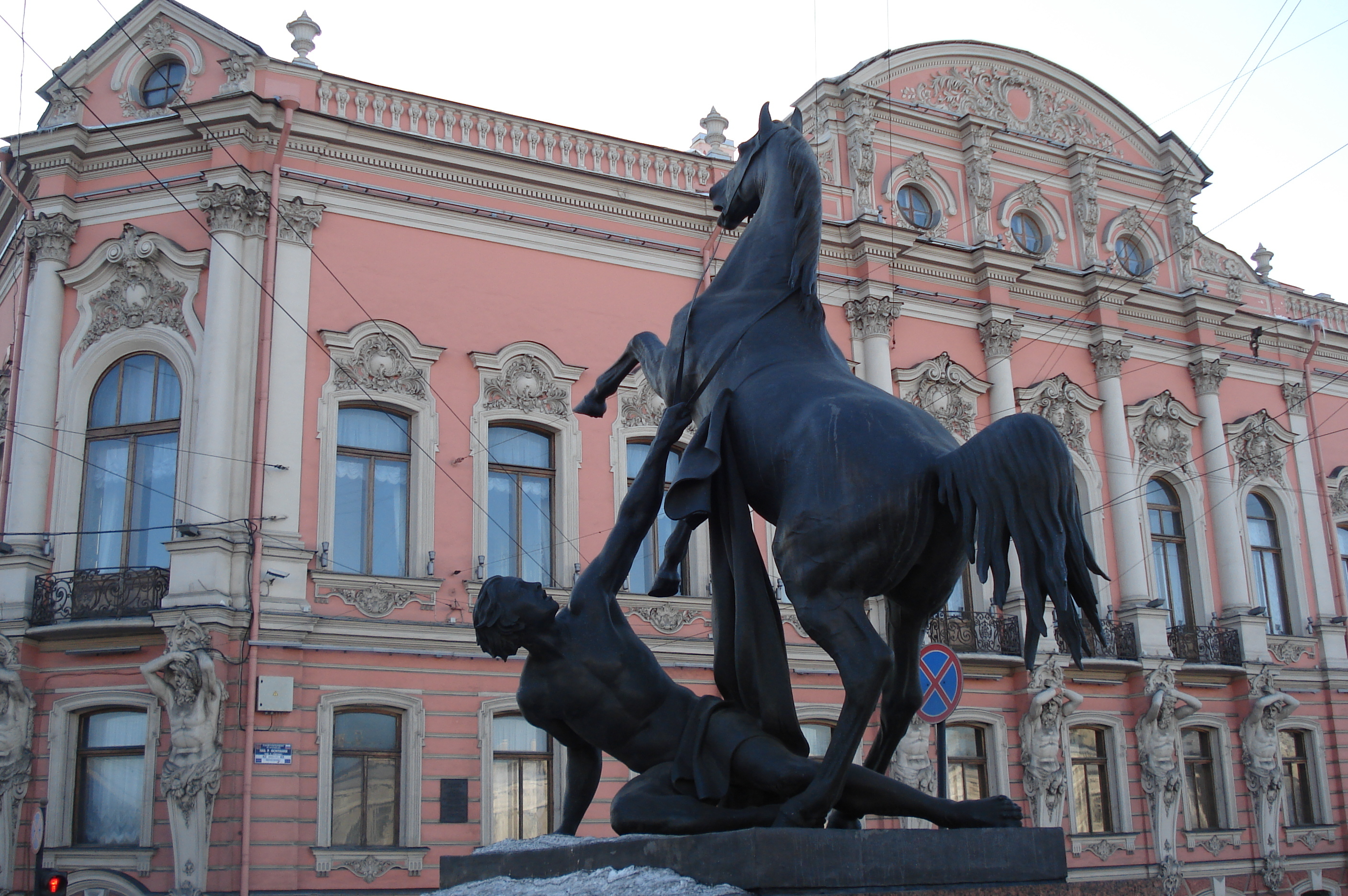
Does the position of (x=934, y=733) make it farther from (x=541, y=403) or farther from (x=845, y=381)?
(x=845, y=381)

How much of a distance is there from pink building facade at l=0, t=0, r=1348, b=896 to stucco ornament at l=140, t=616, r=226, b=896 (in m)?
0.04

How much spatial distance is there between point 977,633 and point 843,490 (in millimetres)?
14216

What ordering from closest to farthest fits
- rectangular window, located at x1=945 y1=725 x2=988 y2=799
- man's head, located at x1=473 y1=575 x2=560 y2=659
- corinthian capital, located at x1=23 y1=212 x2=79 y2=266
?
man's head, located at x1=473 y1=575 x2=560 y2=659 < corinthian capital, located at x1=23 y1=212 x2=79 y2=266 < rectangular window, located at x1=945 y1=725 x2=988 y2=799

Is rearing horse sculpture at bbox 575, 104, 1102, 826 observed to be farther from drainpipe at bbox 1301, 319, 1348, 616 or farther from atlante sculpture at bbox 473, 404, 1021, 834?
drainpipe at bbox 1301, 319, 1348, 616

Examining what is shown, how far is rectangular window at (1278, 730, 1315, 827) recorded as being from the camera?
19.0 meters

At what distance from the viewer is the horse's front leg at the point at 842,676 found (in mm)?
3363

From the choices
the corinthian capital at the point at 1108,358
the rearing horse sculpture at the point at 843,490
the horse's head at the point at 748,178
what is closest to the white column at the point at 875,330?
the corinthian capital at the point at 1108,358

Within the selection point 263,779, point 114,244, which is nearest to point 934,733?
point 263,779

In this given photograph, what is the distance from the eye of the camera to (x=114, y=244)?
570 inches

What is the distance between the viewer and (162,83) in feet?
50.2

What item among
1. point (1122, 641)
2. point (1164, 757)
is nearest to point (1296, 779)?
point (1164, 757)

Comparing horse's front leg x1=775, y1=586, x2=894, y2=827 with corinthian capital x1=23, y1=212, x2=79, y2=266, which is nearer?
horse's front leg x1=775, y1=586, x2=894, y2=827

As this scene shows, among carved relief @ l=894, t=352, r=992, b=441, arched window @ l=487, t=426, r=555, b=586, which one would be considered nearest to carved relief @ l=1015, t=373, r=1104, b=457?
carved relief @ l=894, t=352, r=992, b=441

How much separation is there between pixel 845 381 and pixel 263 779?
10.5 metres
